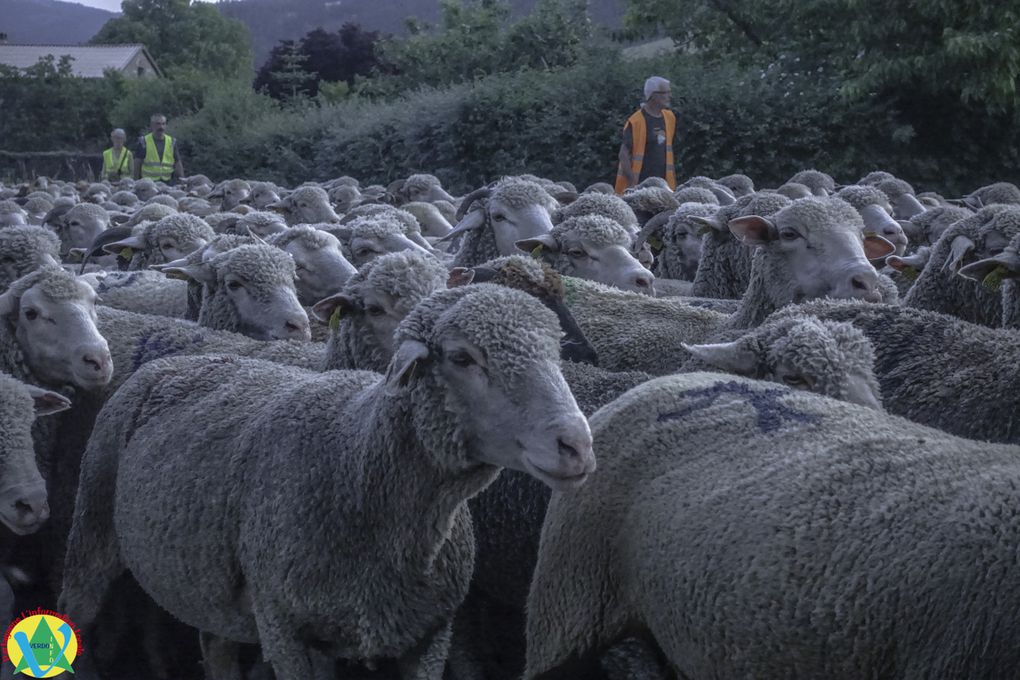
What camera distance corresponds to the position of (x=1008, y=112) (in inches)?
759

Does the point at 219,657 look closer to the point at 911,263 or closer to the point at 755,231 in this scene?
the point at 755,231

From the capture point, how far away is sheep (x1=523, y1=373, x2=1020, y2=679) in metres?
2.50

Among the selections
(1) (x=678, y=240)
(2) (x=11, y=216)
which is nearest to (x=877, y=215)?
(1) (x=678, y=240)

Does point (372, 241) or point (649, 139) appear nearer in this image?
point (372, 241)

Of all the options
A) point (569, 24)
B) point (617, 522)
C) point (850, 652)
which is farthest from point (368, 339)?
point (569, 24)

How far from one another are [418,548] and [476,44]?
27.6 metres

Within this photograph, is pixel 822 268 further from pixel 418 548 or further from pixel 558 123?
pixel 558 123

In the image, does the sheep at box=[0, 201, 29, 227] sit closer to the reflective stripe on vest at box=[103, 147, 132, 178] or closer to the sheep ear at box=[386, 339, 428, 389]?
the sheep ear at box=[386, 339, 428, 389]

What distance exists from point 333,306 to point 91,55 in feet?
245

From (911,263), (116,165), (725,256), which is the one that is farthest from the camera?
→ (116,165)

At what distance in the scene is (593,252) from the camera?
6605mm

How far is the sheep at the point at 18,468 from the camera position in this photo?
13.7ft

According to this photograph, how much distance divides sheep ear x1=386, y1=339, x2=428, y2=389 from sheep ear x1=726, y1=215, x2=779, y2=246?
2.97 m

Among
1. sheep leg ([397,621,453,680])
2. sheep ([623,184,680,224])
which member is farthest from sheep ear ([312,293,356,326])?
sheep ([623,184,680,224])
